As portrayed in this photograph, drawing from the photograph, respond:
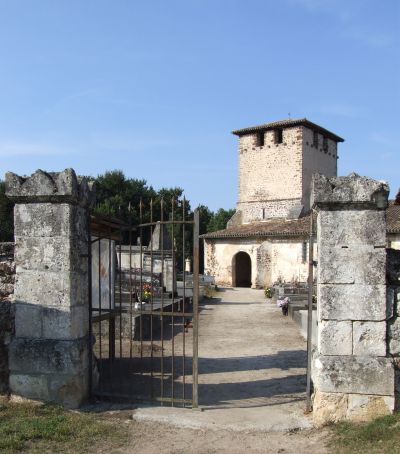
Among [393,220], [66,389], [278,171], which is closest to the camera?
[66,389]

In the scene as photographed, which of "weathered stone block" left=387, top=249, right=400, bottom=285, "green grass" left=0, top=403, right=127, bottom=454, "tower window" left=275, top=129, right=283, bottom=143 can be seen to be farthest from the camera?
"tower window" left=275, top=129, right=283, bottom=143

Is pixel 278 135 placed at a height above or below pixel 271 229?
above

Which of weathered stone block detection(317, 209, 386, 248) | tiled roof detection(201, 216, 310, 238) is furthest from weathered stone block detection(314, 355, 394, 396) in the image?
tiled roof detection(201, 216, 310, 238)

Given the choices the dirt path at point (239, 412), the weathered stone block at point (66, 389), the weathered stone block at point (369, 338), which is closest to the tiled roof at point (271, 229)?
the dirt path at point (239, 412)

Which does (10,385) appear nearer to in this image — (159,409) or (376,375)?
(159,409)

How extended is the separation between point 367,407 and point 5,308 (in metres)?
4.09

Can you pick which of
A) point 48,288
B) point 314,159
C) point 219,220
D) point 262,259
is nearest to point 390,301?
point 48,288

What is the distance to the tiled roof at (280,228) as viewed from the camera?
26702 mm

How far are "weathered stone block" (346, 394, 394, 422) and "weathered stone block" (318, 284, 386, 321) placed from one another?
780mm

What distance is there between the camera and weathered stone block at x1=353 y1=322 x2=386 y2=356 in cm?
483

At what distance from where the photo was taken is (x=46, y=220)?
17.7 ft

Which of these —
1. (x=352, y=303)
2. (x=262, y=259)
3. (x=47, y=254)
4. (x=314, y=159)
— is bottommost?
(x=262, y=259)

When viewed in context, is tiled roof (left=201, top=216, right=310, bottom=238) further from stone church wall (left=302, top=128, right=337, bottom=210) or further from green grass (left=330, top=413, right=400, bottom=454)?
green grass (left=330, top=413, right=400, bottom=454)

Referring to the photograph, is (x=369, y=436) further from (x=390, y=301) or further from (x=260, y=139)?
(x=260, y=139)
